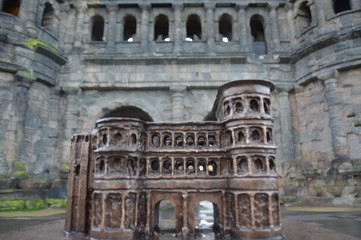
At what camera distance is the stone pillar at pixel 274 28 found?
14.5 meters

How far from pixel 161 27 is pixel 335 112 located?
Result: 10.7 meters

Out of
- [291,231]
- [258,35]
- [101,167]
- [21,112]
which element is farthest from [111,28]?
[291,231]

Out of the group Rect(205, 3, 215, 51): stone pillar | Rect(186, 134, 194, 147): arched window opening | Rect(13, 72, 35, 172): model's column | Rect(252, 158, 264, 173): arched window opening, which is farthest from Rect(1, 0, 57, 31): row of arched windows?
Rect(252, 158, 264, 173): arched window opening

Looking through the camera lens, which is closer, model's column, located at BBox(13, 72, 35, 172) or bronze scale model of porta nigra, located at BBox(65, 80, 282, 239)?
bronze scale model of porta nigra, located at BBox(65, 80, 282, 239)

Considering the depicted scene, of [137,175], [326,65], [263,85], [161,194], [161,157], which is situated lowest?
[161,194]

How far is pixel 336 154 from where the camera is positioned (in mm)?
11562

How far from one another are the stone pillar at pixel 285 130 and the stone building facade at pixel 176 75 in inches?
1.9

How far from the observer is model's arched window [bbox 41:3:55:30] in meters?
14.5

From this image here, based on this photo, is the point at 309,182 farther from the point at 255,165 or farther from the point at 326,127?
the point at 255,165

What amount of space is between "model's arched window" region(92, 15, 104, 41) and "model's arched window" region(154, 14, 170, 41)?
314 cm

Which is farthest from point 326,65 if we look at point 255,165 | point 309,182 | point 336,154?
point 255,165

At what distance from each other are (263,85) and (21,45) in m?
11.0

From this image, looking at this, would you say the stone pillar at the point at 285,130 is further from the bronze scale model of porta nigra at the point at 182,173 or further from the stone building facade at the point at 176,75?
the bronze scale model of porta nigra at the point at 182,173

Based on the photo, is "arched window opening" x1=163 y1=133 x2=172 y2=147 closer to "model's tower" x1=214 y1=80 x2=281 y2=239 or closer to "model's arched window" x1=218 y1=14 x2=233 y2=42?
"model's tower" x1=214 y1=80 x2=281 y2=239
